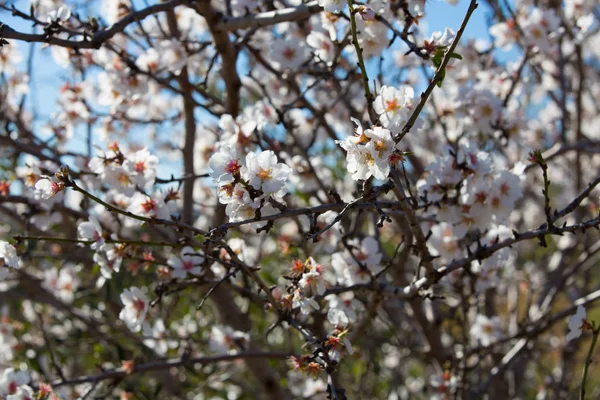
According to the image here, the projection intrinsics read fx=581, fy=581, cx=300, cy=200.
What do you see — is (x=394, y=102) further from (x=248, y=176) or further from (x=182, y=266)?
→ (x=182, y=266)

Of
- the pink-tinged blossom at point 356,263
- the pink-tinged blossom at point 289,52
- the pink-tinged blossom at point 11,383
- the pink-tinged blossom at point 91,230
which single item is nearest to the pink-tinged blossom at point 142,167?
the pink-tinged blossom at point 91,230

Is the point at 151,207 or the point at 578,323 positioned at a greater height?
the point at 151,207

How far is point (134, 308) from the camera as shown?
206 centimetres

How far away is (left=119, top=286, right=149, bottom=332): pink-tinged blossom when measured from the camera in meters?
2.03

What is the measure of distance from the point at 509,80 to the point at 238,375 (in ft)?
8.73

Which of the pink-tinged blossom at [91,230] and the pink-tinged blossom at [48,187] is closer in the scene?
the pink-tinged blossom at [48,187]

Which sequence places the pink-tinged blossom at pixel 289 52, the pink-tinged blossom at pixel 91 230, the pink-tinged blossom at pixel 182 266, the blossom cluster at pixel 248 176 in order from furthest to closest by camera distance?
the pink-tinged blossom at pixel 289 52 → the pink-tinged blossom at pixel 182 266 → the pink-tinged blossom at pixel 91 230 → the blossom cluster at pixel 248 176

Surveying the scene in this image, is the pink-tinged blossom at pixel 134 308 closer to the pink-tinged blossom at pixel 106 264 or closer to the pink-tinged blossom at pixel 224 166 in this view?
the pink-tinged blossom at pixel 106 264

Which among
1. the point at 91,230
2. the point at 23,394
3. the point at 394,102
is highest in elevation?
the point at 394,102

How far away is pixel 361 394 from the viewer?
3133 millimetres

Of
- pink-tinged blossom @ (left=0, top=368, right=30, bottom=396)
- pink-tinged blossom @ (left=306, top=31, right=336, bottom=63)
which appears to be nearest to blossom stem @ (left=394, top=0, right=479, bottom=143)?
pink-tinged blossom @ (left=306, top=31, right=336, bottom=63)

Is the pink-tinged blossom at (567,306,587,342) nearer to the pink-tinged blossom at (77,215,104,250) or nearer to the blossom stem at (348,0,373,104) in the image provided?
the blossom stem at (348,0,373,104)

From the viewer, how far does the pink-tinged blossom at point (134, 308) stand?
6.66ft

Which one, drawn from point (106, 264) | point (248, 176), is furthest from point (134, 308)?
point (248, 176)
